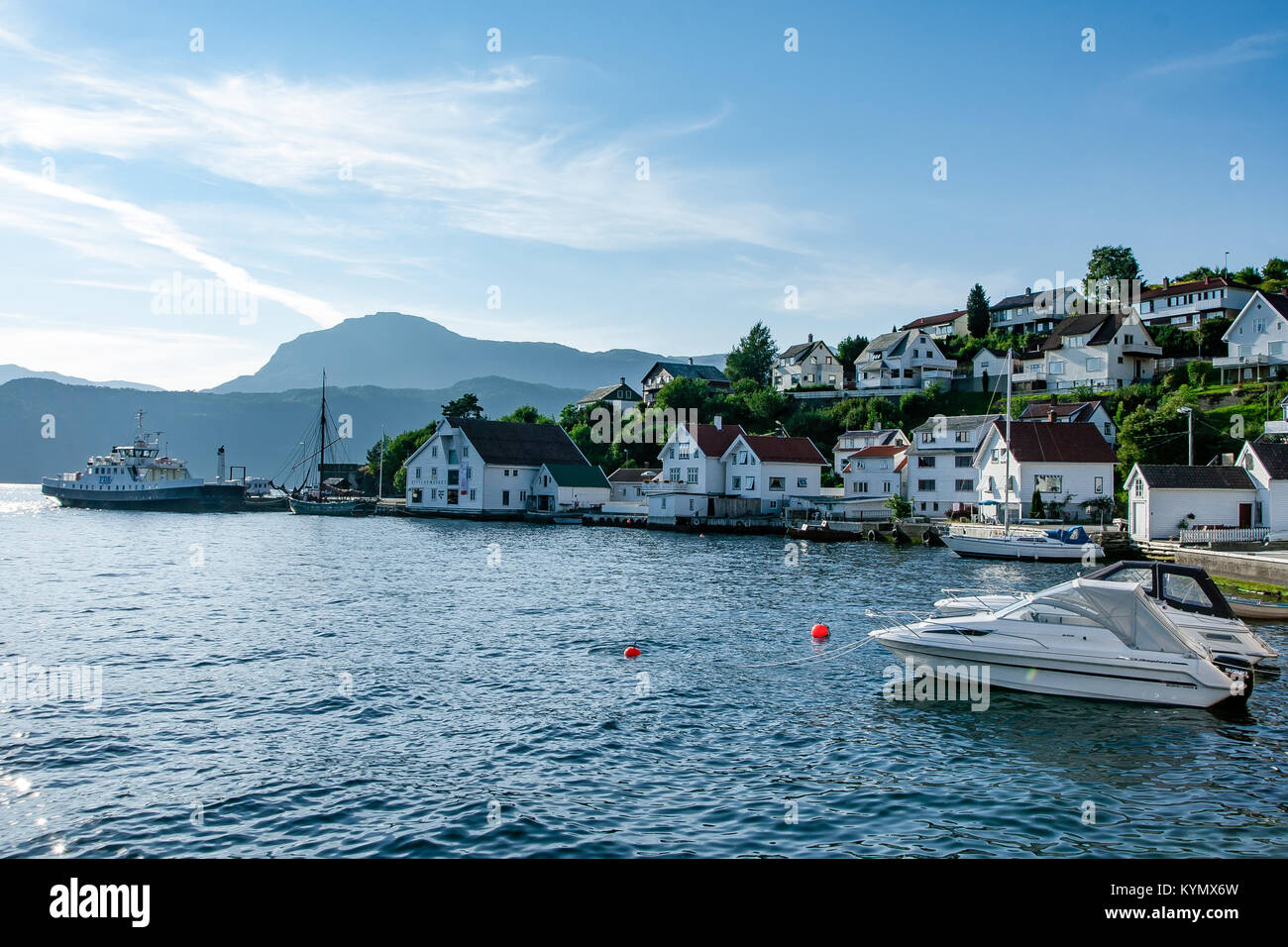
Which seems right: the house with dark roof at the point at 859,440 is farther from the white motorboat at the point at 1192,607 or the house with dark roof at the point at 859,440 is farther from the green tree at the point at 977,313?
the white motorboat at the point at 1192,607

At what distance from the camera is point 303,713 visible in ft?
58.6

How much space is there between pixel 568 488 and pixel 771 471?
81.6 ft

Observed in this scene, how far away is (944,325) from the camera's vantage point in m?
A: 132

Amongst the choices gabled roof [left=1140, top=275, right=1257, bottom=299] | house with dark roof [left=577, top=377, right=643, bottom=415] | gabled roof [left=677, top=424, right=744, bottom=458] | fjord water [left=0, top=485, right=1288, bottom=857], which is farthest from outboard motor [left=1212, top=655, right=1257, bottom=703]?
house with dark roof [left=577, top=377, right=643, bottom=415]

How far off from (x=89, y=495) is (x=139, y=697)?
117604 millimetres

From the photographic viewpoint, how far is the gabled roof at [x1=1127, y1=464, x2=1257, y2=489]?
53.6 m

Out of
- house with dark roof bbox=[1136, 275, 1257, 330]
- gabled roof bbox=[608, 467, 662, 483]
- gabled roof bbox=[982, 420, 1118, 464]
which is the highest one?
house with dark roof bbox=[1136, 275, 1257, 330]

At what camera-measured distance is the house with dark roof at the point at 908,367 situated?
368ft

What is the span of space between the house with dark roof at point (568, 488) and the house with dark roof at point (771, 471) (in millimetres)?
17736

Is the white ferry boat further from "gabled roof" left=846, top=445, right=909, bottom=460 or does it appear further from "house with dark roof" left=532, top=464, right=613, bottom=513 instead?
"gabled roof" left=846, top=445, right=909, bottom=460

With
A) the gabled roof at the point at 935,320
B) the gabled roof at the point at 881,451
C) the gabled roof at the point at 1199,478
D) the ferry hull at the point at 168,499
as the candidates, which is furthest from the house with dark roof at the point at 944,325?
the ferry hull at the point at 168,499

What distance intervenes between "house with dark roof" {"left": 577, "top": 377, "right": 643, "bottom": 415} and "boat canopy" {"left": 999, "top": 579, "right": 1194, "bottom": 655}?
10814cm
